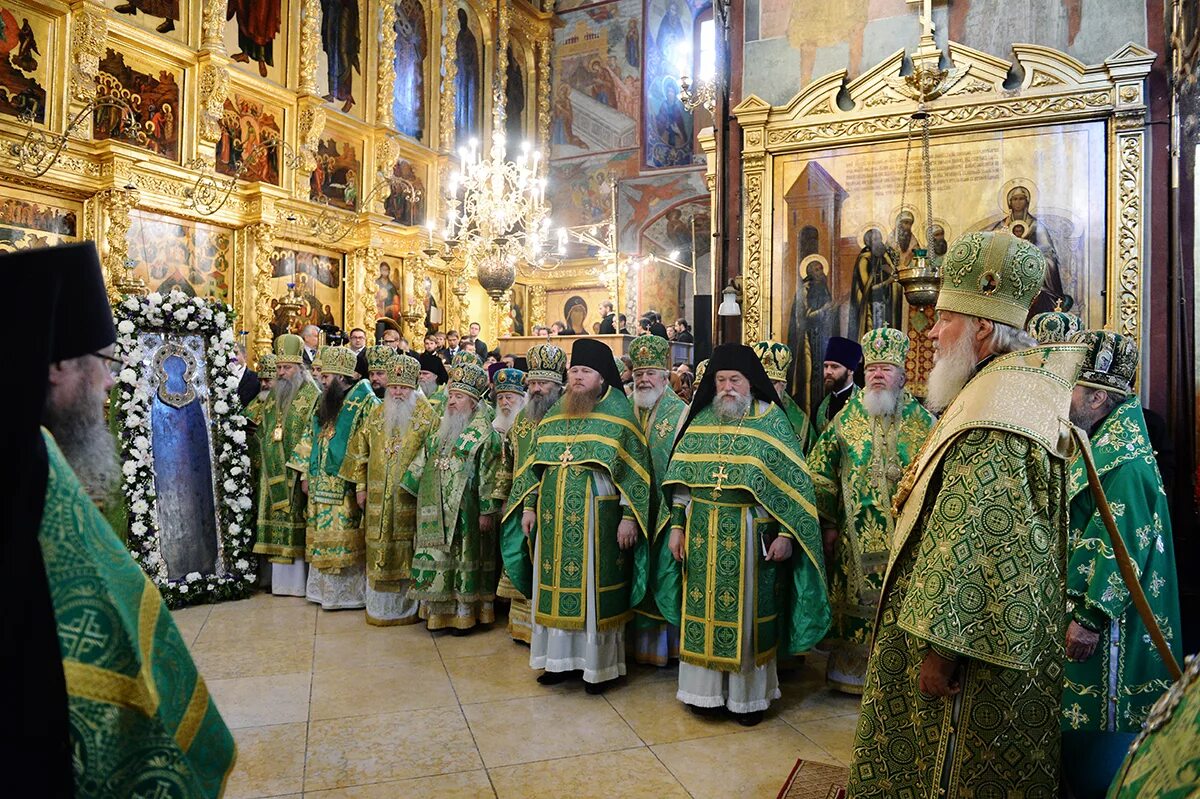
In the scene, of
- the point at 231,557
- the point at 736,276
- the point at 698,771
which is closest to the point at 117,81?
the point at 231,557

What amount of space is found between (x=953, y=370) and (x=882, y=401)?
2511mm

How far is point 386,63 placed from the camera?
57.5 ft

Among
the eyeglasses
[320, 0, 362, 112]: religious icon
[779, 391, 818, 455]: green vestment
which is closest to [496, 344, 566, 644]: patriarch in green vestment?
Answer: [779, 391, 818, 455]: green vestment

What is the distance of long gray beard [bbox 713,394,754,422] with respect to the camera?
4555 millimetres

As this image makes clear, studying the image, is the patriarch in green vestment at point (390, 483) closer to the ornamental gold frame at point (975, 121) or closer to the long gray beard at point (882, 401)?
the ornamental gold frame at point (975, 121)

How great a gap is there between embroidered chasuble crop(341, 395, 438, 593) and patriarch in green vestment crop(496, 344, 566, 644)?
0.78m

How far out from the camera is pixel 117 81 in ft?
41.7

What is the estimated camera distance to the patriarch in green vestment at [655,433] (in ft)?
17.0

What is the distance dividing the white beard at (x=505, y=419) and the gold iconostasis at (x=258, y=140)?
7.08 metres

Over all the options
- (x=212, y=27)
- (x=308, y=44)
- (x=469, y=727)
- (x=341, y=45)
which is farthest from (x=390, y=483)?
(x=341, y=45)

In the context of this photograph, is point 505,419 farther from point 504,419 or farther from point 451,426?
point 451,426

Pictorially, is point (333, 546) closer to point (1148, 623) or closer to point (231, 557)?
point (231, 557)

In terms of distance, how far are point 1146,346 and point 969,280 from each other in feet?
16.0

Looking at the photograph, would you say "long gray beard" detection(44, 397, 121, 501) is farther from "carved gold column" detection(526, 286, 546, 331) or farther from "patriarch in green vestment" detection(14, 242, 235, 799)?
"carved gold column" detection(526, 286, 546, 331)
